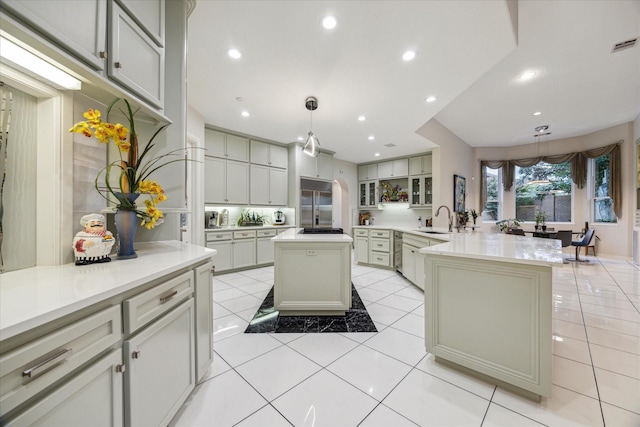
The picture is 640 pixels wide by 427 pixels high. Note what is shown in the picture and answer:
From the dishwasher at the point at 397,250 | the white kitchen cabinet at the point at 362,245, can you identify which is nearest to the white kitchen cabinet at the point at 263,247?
the white kitchen cabinet at the point at 362,245

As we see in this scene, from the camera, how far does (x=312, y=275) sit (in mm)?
2605

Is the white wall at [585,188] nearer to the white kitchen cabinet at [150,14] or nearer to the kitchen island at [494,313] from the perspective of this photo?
the kitchen island at [494,313]

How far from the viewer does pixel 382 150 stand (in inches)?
235

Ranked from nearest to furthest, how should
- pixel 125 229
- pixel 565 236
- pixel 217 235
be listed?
1. pixel 125 229
2. pixel 217 235
3. pixel 565 236

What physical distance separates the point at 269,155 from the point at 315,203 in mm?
1548

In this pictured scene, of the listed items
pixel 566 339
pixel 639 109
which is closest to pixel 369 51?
pixel 566 339

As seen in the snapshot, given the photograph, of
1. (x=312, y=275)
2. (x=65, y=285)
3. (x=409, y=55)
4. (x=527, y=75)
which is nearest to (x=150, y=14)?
(x=65, y=285)

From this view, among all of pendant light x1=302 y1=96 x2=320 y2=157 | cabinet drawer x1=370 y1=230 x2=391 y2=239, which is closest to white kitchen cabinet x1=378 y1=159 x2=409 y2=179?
cabinet drawer x1=370 y1=230 x2=391 y2=239

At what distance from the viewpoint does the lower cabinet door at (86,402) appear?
65 cm

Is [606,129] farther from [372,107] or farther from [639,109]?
[372,107]

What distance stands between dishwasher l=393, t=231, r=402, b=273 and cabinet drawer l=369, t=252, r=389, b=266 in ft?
0.56

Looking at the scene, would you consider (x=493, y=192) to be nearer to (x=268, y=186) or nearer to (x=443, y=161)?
(x=443, y=161)

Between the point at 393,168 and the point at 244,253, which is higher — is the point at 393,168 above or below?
above

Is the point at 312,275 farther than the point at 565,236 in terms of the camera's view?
No
